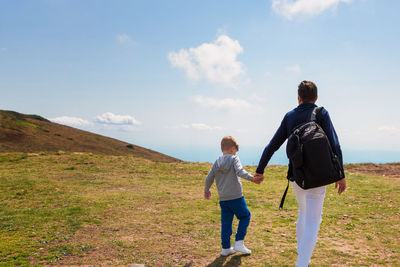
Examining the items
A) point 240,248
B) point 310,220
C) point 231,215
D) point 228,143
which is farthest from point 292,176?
point 240,248

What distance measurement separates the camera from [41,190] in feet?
42.0

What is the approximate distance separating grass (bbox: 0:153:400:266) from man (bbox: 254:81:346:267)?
1.32 metres

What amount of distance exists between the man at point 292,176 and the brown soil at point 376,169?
19.6 meters

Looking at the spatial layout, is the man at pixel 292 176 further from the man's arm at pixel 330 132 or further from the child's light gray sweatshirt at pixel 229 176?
the child's light gray sweatshirt at pixel 229 176

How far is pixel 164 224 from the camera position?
8.15 m

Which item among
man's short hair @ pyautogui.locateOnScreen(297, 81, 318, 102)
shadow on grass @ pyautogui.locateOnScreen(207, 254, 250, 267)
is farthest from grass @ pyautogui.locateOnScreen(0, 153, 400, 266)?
man's short hair @ pyautogui.locateOnScreen(297, 81, 318, 102)

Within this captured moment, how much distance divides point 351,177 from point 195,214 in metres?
14.0

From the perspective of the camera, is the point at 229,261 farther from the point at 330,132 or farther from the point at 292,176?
the point at 330,132

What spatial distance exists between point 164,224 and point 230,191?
3567 mm

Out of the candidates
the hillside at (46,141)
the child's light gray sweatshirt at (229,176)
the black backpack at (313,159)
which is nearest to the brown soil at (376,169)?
the child's light gray sweatshirt at (229,176)

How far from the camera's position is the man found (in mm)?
4180

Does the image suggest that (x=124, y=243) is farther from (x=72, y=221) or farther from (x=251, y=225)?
(x=251, y=225)

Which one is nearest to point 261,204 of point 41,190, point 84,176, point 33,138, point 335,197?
point 335,197

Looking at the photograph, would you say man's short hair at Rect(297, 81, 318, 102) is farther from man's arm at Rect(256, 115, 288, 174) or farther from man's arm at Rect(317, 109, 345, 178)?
man's arm at Rect(256, 115, 288, 174)
